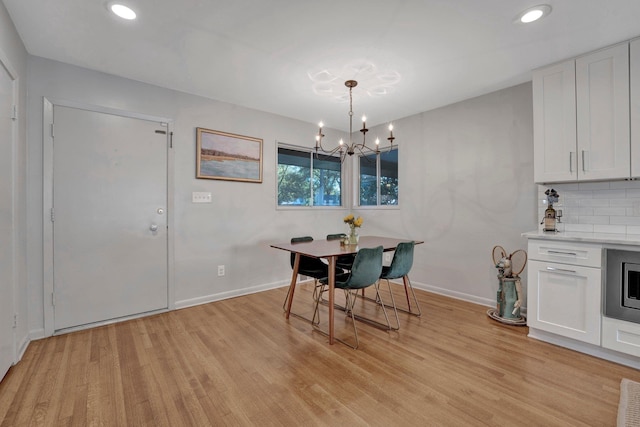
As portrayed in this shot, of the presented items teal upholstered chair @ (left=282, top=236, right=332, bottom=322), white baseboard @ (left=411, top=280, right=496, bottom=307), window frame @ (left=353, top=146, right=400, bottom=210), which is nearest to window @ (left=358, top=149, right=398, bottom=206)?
window frame @ (left=353, top=146, right=400, bottom=210)

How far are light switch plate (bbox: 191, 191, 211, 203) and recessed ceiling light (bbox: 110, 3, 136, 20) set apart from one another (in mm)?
1827

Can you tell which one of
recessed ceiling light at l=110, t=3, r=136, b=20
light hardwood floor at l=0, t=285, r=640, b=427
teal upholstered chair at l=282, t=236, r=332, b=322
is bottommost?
light hardwood floor at l=0, t=285, r=640, b=427

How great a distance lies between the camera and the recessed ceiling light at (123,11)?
199 centimetres

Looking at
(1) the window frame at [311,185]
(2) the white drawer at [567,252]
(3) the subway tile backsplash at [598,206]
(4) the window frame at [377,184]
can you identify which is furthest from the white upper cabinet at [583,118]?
(1) the window frame at [311,185]

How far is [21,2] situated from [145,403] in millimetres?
2720

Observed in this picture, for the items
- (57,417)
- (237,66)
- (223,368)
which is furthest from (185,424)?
(237,66)

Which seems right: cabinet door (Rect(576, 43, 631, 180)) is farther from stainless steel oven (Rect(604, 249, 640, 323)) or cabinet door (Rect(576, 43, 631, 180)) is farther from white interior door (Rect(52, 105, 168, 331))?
white interior door (Rect(52, 105, 168, 331))

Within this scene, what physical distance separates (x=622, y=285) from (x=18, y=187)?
469 cm

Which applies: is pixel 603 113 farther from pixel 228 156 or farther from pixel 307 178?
pixel 228 156

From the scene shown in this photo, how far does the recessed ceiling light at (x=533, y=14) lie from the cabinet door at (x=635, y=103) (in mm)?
945

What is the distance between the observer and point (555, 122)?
2.69 meters

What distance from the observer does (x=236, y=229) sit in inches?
152

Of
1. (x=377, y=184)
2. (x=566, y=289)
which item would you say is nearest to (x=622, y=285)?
(x=566, y=289)

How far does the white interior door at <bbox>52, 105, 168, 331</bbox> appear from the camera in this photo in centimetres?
272
